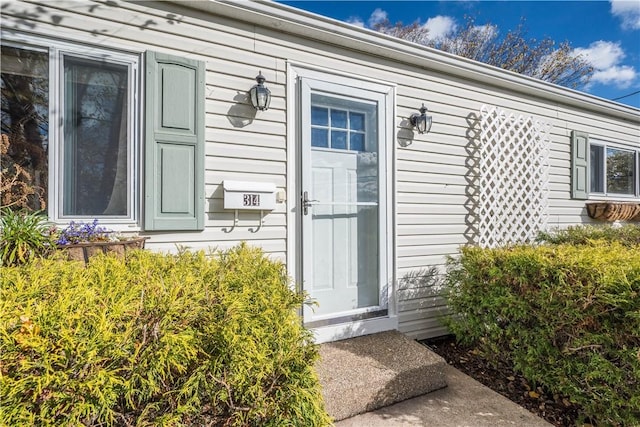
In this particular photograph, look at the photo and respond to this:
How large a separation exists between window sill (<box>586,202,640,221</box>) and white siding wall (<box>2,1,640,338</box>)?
68.7 inches

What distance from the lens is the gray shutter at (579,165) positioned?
503cm

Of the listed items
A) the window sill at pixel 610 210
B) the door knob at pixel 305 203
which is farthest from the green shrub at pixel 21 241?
the window sill at pixel 610 210

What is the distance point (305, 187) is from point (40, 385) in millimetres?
2371

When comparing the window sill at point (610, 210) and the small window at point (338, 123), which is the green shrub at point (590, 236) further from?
the small window at point (338, 123)

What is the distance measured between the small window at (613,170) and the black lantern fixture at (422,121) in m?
3.57

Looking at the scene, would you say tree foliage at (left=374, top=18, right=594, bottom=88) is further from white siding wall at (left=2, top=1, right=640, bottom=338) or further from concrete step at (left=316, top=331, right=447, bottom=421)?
concrete step at (left=316, top=331, right=447, bottom=421)

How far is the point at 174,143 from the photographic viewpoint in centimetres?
267

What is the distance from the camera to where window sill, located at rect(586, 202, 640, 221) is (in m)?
5.24

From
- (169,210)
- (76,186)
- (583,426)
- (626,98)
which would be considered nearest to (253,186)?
(169,210)

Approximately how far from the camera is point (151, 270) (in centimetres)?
162

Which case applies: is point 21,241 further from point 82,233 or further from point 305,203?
point 305,203

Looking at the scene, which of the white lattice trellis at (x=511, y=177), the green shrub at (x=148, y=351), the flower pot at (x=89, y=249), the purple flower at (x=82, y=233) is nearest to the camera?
the green shrub at (x=148, y=351)

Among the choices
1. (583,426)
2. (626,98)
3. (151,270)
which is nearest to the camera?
(151,270)

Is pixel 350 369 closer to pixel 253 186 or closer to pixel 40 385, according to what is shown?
pixel 253 186
